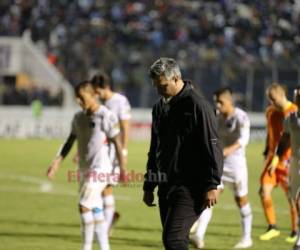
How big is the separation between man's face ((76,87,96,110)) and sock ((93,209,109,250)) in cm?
116

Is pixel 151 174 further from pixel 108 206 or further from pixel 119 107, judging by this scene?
pixel 119 107

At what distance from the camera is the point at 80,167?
10.5 meters

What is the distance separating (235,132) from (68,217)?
374cm

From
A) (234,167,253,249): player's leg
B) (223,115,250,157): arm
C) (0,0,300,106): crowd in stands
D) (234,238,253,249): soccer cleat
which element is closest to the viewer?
(234,238,253,249): soccer cleat

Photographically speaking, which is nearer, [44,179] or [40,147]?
[44,179]

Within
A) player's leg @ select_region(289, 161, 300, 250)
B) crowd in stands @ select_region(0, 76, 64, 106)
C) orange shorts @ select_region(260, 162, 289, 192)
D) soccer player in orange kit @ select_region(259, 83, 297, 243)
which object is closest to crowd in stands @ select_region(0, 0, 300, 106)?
crowd in stands @ select_region(0, 76, 64, 106)

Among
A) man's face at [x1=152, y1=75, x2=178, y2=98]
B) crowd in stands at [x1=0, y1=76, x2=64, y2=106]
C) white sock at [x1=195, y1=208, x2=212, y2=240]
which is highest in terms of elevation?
man's face at [x1=152, y1=75, x2=178, y2=98]

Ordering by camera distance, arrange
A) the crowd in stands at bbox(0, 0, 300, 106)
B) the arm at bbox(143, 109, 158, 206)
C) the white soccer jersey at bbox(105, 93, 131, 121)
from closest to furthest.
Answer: the arm at bbox(143, 109, 158, 206), the white soccer jersey at bbox(105, 93, 131, 121), the crowd in stands at bbox(0, 0, 300, 106)

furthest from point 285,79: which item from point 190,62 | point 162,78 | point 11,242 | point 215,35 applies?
point 162,78

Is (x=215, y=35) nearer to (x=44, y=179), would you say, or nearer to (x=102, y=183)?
(x=44, y=179)

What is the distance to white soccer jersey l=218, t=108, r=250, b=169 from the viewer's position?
479 inches

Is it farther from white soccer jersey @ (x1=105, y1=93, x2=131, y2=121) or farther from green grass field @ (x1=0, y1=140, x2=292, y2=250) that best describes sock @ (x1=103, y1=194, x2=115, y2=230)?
white soccer jersey @ (x1=105, y1=93, x2=131, y2=121)

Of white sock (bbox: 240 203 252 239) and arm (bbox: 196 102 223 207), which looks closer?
arm (bbox: 196 102 223 207)

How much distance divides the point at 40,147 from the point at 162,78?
86.3ft
